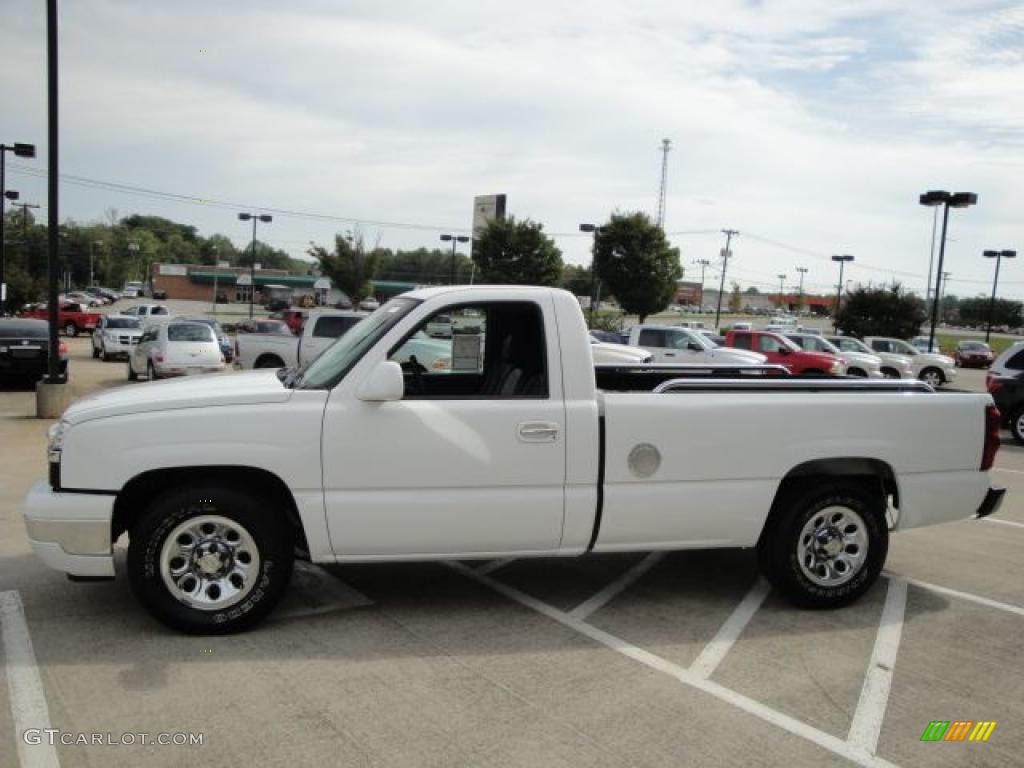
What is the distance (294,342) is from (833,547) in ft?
49.9

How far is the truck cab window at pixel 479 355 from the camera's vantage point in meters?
4.86

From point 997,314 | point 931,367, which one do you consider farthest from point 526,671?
point 997,314

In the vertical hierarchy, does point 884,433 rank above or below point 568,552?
above

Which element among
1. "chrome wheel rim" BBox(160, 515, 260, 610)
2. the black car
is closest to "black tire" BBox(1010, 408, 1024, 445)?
"chrome wheel rim" BBox(160, 515, 260, 610)

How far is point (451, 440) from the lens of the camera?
457 cm

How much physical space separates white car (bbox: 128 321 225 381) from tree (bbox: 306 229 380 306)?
38237 millimetres

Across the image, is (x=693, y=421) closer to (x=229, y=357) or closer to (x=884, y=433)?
(x=884, y=433)

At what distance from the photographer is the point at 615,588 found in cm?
558

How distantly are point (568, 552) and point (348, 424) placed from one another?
1.46 meters

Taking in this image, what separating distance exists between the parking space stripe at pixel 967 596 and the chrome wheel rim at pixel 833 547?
95 centimetres

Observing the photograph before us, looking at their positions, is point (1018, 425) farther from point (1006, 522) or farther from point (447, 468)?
point (447, 468)

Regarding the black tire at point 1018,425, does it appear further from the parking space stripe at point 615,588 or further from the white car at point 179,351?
the white car at point 179,351

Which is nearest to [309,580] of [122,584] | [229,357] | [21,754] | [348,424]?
[122,584]

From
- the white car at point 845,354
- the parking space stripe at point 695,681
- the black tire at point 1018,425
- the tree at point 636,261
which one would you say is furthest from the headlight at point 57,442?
the tree at point 636,261
